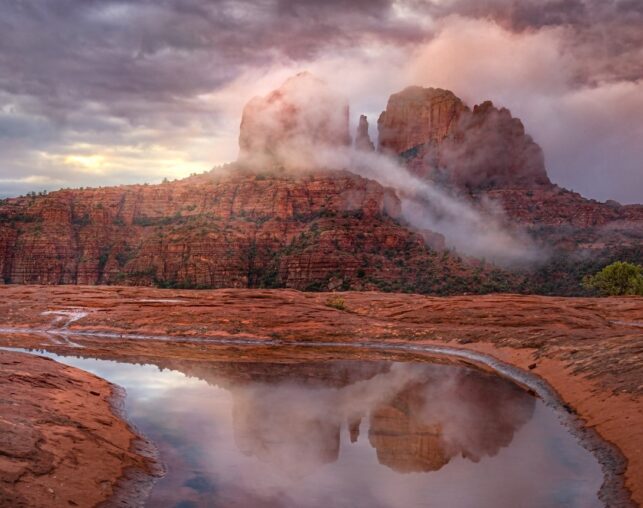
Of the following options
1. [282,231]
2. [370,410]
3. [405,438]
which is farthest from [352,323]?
[282,231]

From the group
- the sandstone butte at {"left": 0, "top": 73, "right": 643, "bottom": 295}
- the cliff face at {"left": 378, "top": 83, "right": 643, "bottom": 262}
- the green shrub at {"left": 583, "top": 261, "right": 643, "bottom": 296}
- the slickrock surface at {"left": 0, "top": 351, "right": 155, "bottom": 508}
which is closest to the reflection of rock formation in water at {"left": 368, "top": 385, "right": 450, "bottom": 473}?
the slickrock surface at {"left": 0, "top": 351, "right": 155, "bottom": 508}

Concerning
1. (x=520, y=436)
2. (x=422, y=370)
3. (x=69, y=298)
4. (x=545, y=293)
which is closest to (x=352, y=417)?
(x=520, y=436)

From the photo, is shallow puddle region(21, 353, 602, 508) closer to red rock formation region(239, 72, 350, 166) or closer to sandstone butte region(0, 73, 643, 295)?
sandstone butte region(0, 73, 643, 295)

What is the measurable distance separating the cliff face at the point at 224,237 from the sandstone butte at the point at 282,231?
268mm

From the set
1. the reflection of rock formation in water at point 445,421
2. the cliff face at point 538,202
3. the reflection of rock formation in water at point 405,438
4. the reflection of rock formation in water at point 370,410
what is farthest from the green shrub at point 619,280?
the reflection of rock formation in water at point 405,438

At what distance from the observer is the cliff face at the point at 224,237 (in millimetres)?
111438

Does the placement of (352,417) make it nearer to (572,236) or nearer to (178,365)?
(178,365)

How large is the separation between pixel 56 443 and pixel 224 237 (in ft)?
354

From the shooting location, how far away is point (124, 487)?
50.3ft

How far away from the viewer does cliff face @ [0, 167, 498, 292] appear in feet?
366

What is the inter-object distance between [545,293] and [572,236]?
45.5 meters

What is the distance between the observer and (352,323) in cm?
5194

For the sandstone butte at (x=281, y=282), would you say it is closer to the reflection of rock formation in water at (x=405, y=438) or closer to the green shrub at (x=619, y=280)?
the reflection of rock formation in water at (x=405, y=438)

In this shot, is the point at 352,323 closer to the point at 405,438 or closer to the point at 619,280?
Result: the point at 405,438
